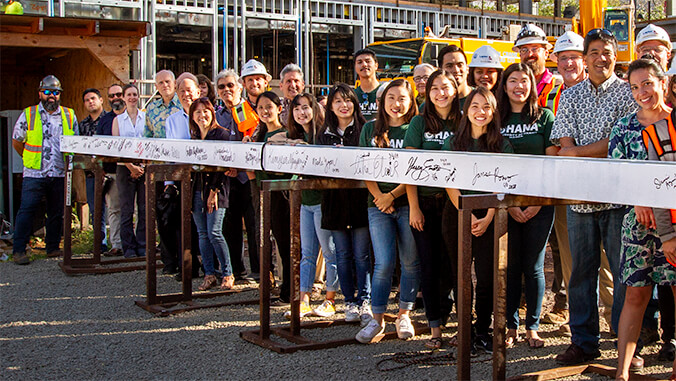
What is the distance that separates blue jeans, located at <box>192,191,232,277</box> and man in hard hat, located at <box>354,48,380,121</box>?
1618 millimetres

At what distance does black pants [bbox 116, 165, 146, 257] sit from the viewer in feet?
31.0

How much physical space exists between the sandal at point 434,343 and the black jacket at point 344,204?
1062 mm

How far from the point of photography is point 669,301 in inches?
201

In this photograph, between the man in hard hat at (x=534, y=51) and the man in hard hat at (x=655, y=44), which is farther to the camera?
the man in hard hat at (x=534, y=51)

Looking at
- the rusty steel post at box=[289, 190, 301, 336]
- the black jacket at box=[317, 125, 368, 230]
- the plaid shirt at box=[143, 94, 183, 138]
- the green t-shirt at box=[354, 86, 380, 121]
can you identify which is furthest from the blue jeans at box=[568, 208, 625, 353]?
the plaid shirt at box=[143, 94, 183, 138]

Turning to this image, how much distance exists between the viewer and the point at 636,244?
4.32m

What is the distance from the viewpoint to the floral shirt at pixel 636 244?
4258 millimetres

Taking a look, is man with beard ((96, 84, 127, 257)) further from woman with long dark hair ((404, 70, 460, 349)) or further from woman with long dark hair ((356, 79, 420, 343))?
woman with long dark hair ((404, 70, 460, 349))

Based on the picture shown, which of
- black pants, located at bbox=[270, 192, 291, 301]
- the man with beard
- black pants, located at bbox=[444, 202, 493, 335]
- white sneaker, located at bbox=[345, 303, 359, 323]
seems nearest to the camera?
black pants, located at bbox=[444, 202, 493, 335]

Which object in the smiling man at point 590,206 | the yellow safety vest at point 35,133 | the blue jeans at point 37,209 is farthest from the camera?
the yellow safety vest at point 35,133

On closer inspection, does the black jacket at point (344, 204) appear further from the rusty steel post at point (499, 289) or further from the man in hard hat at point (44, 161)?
the man in hard hat at point (44, 161)

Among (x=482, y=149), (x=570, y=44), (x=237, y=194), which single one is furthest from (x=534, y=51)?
(x=237, y=194)

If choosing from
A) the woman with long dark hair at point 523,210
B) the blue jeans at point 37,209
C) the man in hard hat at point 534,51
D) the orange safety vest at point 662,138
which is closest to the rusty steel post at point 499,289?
the orange safety vest at point 662,138
